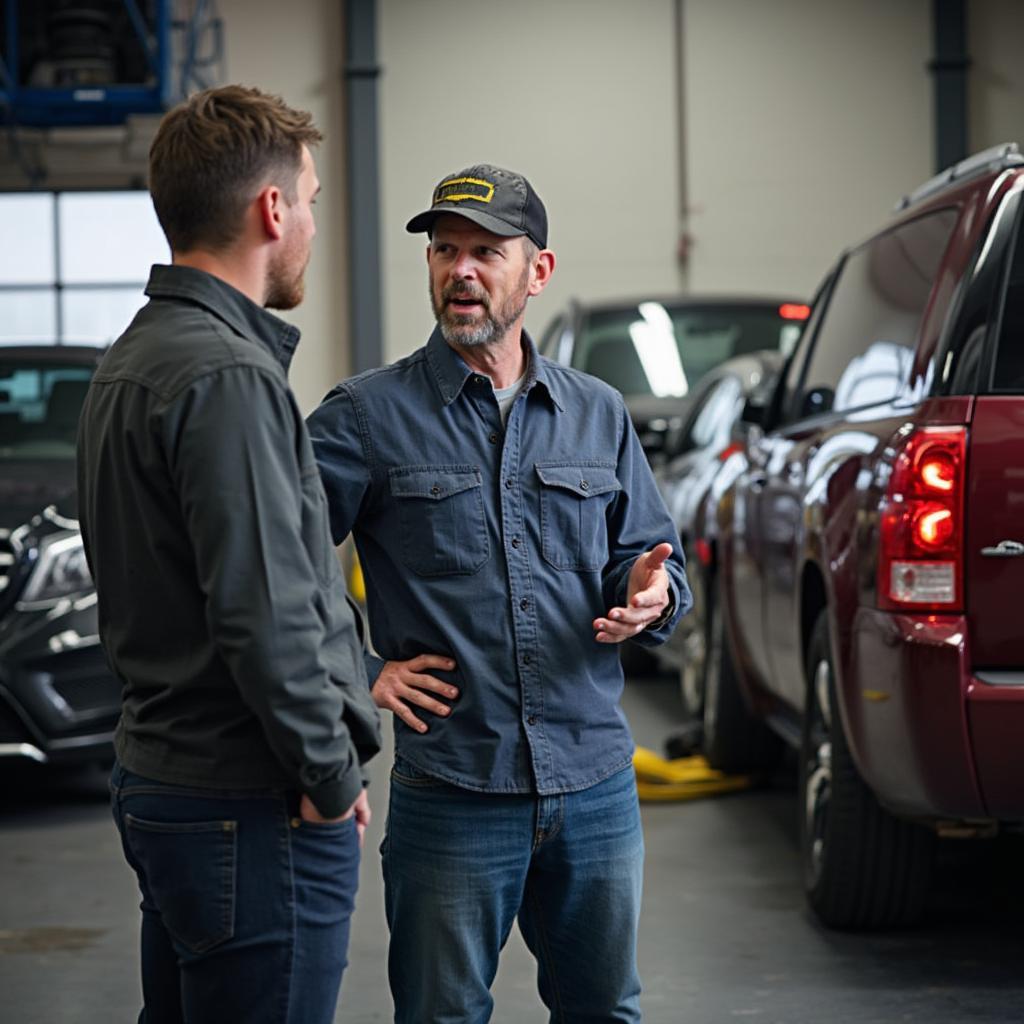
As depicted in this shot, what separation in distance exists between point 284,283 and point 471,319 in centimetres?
63

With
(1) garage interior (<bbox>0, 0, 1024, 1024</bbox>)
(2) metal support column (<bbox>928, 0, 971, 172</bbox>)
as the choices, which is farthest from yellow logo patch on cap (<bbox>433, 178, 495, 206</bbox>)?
(2) metal support column (<bbox>928, 0, 971, 172</bbox>)

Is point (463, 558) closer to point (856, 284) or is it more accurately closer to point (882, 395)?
point (882, 395)

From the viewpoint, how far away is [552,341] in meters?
11.5

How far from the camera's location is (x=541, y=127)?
17672 mm

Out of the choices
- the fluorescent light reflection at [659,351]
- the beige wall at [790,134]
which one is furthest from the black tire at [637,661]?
the beige wall at [790,134]

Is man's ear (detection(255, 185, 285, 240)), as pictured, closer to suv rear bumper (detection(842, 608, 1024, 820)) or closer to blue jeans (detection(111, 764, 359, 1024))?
blue jeans (detection(111, 764, 359, 1024))

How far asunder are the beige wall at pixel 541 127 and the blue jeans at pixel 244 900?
1548cm

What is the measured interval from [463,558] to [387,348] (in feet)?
48.8

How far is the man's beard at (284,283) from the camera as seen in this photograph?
2.32 m

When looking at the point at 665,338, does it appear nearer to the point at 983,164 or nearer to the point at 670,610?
the point at 983,164

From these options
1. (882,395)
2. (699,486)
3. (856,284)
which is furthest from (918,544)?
(699,486)

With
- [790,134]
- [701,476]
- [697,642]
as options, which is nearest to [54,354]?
[701,476]

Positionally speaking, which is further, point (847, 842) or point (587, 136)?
point (587, 136)

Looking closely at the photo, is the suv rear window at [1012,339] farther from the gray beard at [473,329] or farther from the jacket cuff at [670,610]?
the gray beard at [473,329]
